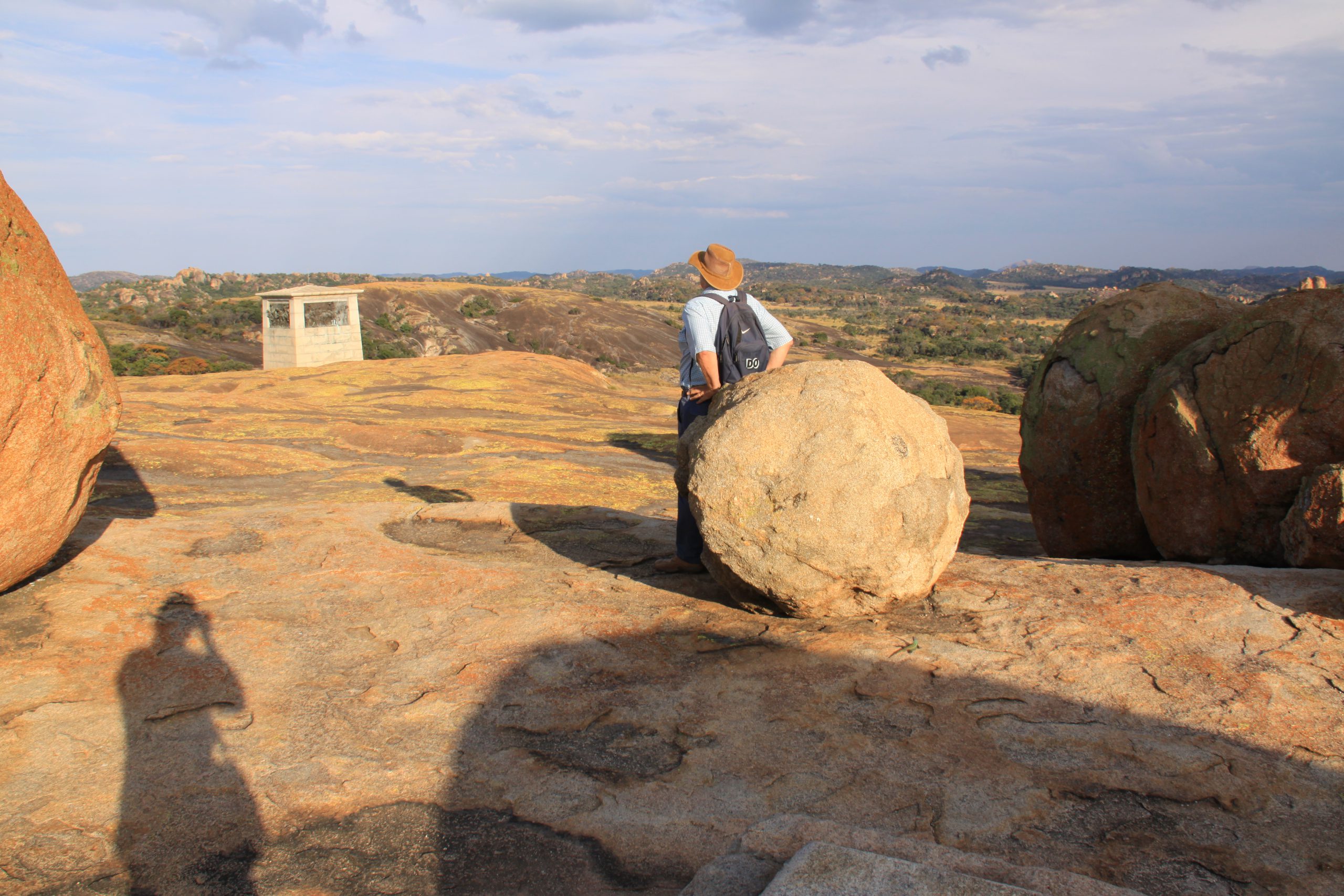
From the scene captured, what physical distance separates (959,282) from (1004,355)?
122 metres

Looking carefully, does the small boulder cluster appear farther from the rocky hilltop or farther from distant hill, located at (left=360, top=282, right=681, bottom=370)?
distant hill, located at (left=360, top=282, right=681, bottom=370)

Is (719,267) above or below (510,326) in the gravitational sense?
above

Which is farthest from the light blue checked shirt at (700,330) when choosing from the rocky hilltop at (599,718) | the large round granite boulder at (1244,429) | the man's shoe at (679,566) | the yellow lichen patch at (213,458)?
the yellow lichen patch at (213,458)

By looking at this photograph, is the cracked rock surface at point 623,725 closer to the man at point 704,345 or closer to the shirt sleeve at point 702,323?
the man at point 704,345

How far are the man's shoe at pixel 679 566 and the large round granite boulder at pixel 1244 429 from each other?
3.42 meters

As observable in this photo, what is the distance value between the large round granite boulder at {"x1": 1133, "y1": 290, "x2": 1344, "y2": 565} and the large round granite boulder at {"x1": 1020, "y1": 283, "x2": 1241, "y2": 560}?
49 cm

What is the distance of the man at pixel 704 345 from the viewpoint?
5113 mm

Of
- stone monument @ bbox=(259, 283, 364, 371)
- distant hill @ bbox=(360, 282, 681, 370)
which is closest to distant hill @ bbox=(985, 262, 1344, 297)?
distant hill @ bbox=(360, 282, 681, 370)

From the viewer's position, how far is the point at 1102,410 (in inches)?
277

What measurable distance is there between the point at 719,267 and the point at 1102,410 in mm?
3724

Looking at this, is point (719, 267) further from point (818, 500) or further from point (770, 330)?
point (818, 500)

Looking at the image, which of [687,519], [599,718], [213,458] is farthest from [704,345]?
[213,458]

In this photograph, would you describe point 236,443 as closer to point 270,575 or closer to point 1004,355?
point 270,575

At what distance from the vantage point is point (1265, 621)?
427cm
